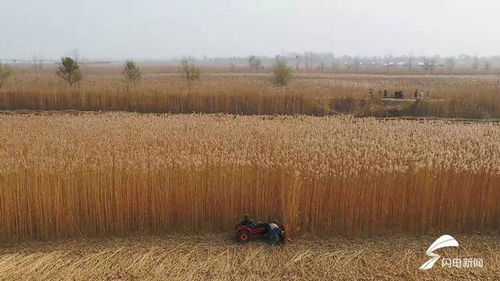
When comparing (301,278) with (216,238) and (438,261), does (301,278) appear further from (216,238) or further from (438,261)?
(438,261)

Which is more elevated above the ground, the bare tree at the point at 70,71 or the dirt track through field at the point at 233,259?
the bare tree at the point at 70,71

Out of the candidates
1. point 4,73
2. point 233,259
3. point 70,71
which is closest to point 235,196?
point 233,259

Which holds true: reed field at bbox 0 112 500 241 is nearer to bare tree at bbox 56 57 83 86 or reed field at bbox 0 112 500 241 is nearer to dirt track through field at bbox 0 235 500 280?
dirt track through field at bbox 0 235 500 280

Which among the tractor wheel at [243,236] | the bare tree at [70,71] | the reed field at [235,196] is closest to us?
the tractor wheel at [243,236]

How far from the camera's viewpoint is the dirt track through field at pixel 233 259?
4.59m

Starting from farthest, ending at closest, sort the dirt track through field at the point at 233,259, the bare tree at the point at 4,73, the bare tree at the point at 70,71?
the bare tree at the point at 4,73
the bare tree at the point at 70,71
the dirt track through field at the point at 233,259

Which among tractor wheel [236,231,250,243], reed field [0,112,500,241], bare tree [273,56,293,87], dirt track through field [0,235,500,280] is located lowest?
dirt track through field [0,235,500,280]

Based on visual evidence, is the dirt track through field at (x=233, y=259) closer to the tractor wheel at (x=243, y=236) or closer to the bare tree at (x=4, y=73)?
the tractor wheel at (x=243, y=236)

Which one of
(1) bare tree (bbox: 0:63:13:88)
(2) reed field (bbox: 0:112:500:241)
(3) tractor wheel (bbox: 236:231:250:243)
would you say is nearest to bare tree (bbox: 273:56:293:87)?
(1) bare tree (bbox: 0:63:13:88)

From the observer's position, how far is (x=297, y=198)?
5375 mm

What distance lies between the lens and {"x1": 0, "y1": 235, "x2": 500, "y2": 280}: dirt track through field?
4.59 m

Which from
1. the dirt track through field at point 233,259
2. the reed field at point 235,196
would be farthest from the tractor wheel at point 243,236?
the reed field at point 235,196

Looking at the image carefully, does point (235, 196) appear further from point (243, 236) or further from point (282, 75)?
point (282, 75)

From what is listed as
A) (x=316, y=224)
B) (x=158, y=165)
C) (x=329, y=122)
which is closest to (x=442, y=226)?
(x=316, y=224)
